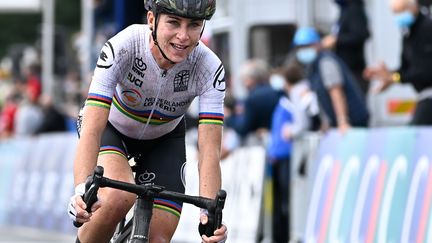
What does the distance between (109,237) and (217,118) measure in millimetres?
884

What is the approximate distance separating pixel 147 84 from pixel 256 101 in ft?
22.8

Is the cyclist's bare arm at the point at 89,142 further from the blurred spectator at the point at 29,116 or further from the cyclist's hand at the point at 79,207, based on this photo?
the blurred spectator at the point at 29,116

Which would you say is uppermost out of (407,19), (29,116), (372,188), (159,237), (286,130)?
(407,19)

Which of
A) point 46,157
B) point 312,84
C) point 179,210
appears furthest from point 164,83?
point 46,157

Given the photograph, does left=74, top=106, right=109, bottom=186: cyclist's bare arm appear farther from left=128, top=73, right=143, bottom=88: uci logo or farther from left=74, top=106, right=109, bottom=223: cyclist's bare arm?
left=128, top=73, right=143, bottom=88: uci logo

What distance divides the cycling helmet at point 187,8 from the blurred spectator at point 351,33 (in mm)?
6716

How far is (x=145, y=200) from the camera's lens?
20.5 feet

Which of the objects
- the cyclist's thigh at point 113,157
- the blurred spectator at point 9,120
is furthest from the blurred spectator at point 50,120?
the cyclist's thigh at point 113,157

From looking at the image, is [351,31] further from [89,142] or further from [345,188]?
[89,142]

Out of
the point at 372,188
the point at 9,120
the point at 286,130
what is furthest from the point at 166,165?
the point at 9,120

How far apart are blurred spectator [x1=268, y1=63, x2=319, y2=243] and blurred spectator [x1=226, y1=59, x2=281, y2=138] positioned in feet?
0.57

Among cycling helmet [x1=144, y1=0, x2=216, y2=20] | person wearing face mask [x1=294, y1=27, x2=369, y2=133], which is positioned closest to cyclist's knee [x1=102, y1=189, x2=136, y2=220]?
cycling helmet [x1=144, y1=0, x2=216, y2=20]

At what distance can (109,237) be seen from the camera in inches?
266

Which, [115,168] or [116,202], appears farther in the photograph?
[115,168]
